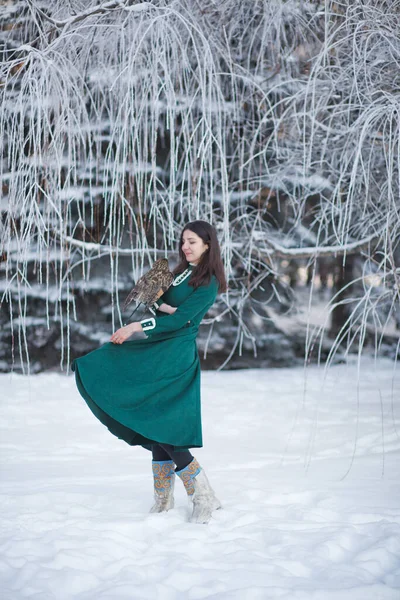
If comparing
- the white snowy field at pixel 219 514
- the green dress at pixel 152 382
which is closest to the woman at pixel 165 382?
the green dress at pixel 152 382

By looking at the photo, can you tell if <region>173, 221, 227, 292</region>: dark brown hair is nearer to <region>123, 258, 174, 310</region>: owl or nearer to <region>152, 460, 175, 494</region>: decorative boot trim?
<region>123, 258, 174, 310</region>: owl

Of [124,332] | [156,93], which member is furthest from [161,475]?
[156,93]

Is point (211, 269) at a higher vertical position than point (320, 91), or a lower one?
lower

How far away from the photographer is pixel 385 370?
5.15m

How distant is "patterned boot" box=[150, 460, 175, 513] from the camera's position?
2025 mm

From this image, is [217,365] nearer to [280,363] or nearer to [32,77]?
[280,363]

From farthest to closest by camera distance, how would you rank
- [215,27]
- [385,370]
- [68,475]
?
[385,370] < [215,27] < [68,475]

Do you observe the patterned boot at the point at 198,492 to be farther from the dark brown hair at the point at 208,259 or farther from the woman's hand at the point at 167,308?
the dark brown hair at the point at 208,259

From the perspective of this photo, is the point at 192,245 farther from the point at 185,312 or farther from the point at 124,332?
the point at 124,332

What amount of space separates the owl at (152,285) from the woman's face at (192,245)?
3.6 inches

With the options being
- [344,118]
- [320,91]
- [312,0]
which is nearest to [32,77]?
[320,91]

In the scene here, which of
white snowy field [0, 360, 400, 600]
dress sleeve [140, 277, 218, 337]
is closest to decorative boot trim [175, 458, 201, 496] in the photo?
white snowy field [0, 360, 400, 600]

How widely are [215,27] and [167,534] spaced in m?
2.19

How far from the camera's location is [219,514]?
78.7 inches
